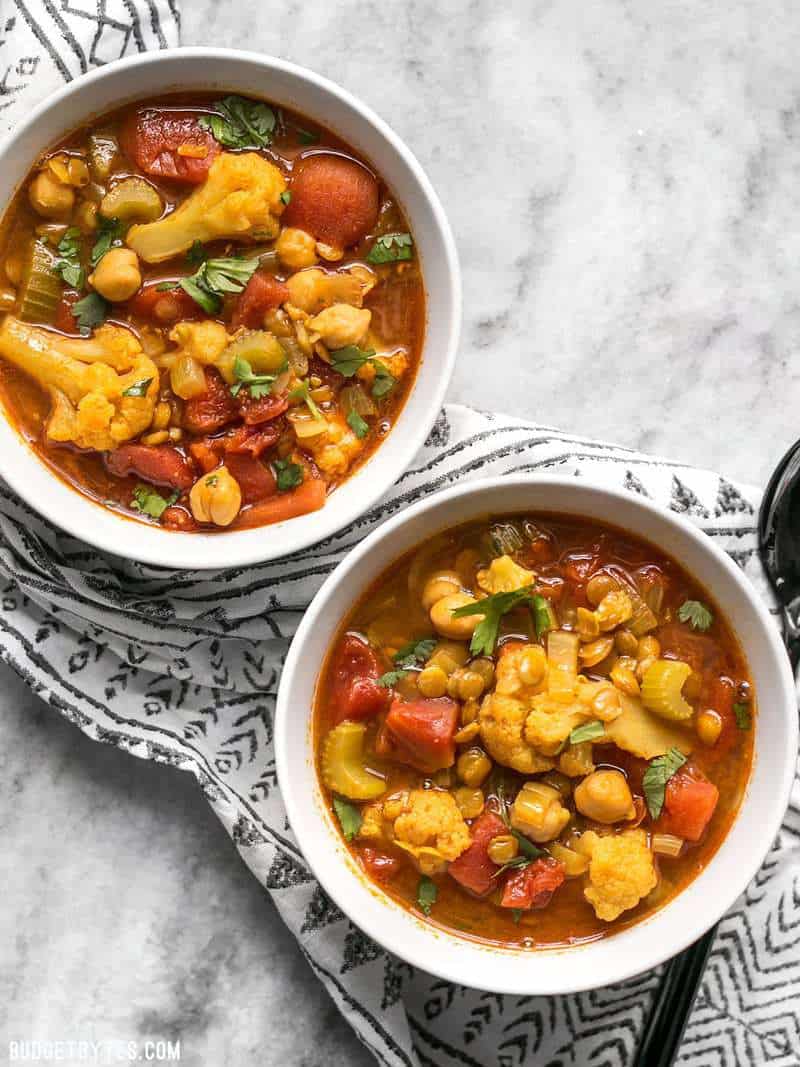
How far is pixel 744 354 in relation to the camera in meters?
3.96

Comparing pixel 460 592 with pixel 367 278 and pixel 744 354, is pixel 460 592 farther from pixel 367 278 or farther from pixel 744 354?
pixel 744 354

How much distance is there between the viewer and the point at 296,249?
337cm

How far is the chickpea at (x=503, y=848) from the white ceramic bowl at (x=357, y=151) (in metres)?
0.96

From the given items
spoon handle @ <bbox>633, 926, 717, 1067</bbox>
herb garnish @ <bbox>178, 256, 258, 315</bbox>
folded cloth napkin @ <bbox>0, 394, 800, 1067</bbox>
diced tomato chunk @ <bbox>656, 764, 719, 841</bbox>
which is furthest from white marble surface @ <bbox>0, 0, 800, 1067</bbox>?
diced tomato chunk @ <bbox>656, 764, 719, 841</bbox>

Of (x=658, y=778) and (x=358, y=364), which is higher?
(x=358, y=364)

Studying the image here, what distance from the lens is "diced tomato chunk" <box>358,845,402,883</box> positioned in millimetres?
3311

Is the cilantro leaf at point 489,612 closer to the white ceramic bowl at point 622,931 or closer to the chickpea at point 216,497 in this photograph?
the white ceramic bowl at point 622,931

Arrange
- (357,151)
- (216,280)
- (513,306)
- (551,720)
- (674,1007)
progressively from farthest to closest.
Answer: (513,306) < (674,1007) < (357,151) < (216,280) < (551,720)

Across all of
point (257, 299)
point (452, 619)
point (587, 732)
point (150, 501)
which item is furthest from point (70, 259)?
point (587, 732)

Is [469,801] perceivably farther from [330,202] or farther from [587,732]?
[330,202]

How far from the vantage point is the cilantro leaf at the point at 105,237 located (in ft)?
11.1

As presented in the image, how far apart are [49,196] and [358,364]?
99 cm

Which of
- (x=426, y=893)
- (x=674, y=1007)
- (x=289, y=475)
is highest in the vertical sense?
(x=289, y=475)

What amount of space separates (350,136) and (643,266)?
A: 1098 millimetres
